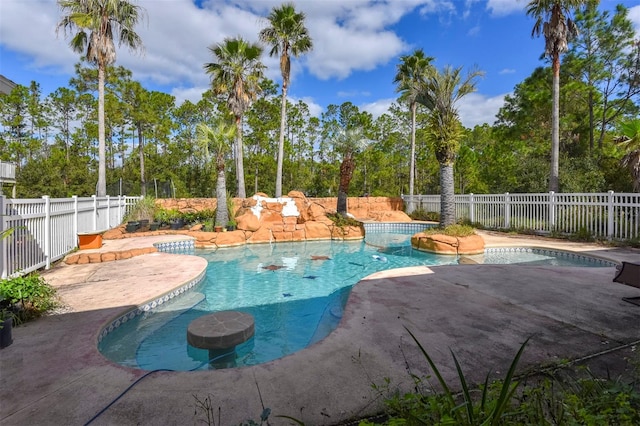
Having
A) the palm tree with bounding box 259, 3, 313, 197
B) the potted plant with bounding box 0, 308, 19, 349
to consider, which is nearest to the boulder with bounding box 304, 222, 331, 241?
the palm tree with bounding box 259, 3, 313, 197

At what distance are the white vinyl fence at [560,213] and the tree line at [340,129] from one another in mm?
1855

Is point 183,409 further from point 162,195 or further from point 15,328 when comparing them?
point 162,195

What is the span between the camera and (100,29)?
13.0m

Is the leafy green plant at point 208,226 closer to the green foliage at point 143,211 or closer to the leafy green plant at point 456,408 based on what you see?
the green foliage at point 143,211

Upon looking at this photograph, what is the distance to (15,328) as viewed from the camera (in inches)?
130

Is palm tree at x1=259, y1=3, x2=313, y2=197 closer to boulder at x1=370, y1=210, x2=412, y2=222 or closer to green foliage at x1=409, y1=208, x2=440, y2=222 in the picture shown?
boulder at x1=370, y1=210, x2=412, y2=222

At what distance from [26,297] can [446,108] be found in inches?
407

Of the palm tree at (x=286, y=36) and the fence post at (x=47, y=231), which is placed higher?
the palm tree at (x=286, y=36)

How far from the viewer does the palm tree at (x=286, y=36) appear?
16.3 m

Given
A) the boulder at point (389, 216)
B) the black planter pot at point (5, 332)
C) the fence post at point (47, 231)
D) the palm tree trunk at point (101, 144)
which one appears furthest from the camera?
the boulder at point (389, 216)

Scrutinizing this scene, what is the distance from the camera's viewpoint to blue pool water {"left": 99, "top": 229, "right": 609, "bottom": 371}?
11.6 feet

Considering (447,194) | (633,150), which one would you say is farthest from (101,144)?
(633,150)

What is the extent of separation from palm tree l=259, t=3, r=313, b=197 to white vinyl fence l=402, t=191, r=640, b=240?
9.72 m

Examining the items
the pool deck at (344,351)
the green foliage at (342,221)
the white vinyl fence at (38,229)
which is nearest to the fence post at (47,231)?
the white vinyl fence at (38,229)
